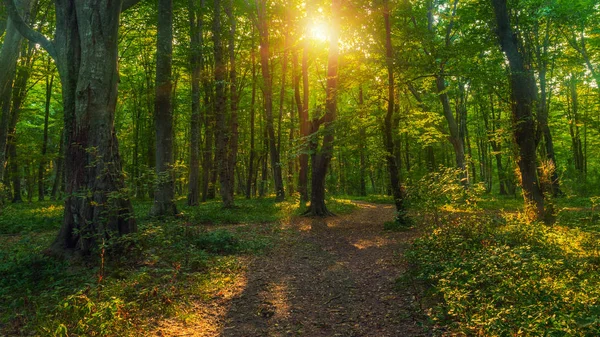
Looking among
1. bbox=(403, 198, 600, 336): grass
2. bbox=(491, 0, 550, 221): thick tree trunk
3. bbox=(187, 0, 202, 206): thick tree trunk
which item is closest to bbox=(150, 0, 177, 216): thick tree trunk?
bbox=(187, 0, 202, 206): thick tree trunk

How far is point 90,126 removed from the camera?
6.70 metres

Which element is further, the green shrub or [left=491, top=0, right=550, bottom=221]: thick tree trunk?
[left=491, top=0, right=550, bottom=221]: thick tree trunk

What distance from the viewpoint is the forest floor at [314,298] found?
4453mm

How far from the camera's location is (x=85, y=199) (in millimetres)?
6543

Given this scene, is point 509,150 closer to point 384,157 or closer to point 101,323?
point 384,157

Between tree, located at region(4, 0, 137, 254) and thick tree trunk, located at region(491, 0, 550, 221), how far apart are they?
11083 millimetres

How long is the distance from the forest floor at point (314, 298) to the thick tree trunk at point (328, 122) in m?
4.90

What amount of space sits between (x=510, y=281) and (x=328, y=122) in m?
9.95

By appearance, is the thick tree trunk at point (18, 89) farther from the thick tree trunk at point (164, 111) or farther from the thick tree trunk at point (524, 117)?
the thick tree trunk at point (524, 117)

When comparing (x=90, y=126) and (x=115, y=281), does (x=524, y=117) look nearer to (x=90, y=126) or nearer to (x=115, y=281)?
(x=115, y=281)

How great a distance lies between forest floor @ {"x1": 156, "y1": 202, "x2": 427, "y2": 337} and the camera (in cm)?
445

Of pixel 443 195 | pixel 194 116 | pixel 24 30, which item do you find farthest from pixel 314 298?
pixel 194 116

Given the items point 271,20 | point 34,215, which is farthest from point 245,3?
point 34,215

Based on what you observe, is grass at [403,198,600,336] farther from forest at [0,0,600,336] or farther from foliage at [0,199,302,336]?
foliage at [0,199,302,336]
